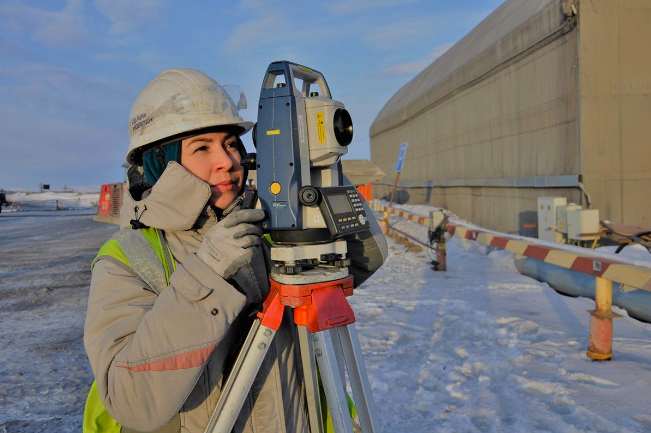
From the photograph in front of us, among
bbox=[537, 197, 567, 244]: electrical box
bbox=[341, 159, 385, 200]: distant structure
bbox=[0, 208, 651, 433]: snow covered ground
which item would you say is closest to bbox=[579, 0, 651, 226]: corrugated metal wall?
bbox=[537, 197, 567, 244]: electrical box

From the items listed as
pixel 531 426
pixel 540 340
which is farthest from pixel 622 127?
pixel 531 426

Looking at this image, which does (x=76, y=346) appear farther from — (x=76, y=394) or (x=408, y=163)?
(x=408, y=163)

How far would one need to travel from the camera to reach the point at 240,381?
4.91 feet

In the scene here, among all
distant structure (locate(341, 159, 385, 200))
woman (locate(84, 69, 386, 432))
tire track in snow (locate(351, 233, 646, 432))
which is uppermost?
distant structure (locate(341, 159, 385, 200))

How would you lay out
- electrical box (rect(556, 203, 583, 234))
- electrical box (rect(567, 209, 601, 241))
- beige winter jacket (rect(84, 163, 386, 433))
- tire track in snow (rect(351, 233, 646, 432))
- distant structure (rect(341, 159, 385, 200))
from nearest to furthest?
beige winter jacket (rect(84, 163, 386, 433)) < tire track in snow (rect(351, 233, 646, 432)) < electrical box (rect(567, 209, 601, 241)) < electrical box (rect(556, 203, 583, 234)) < distant structure (rect(341, 159, 385, 200))

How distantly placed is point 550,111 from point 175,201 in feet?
30.7

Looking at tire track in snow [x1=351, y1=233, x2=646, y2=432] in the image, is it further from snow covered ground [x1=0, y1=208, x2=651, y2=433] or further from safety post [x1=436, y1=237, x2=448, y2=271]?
safety post [x1=436, y1=237, x2=448, y2=271]

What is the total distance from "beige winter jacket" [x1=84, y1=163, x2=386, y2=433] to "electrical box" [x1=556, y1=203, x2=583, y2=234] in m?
6.99

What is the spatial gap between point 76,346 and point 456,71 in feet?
42.9

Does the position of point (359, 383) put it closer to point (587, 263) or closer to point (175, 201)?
point (175, 201)

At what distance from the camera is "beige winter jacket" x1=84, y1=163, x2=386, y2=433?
1327 mm

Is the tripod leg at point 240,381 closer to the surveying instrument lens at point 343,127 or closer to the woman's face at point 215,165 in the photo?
the woman's face at point 215,165

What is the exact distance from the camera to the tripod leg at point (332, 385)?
59.1 inches

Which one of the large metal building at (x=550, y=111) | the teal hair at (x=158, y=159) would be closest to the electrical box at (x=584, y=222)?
the large metal building at (x=550, y=111)
